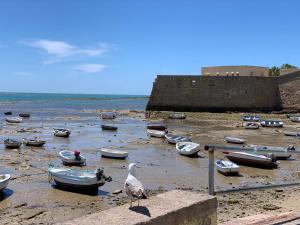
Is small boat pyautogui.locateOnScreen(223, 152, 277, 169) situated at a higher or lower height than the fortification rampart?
lower

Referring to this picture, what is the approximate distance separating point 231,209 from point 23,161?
488 inches

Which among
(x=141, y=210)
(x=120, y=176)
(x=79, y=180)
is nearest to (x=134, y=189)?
(x=141, y=210)

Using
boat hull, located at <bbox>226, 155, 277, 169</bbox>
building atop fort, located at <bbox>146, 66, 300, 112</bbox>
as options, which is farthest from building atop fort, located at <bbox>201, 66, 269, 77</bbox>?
boat hull, located at <bbox>226, 155, 277, 169</bbox>

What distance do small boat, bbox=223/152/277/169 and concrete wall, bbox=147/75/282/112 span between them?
121 feet

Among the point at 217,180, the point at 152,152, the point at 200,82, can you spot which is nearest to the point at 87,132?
the point at 152,152

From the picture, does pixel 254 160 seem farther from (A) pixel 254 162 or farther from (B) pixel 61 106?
(B) pixel 61 106

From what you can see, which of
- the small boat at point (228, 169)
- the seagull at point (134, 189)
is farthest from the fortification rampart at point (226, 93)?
the seagull at point (134, 189)

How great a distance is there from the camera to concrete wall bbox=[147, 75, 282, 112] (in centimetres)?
5525

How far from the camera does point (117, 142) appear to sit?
1147 inches

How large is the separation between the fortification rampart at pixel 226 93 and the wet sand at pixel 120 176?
68.2ft

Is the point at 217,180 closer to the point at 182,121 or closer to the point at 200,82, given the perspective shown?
the point at 182,121

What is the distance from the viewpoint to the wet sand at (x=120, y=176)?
1179cm

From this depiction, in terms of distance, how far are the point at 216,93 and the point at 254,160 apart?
A: 37438 mm

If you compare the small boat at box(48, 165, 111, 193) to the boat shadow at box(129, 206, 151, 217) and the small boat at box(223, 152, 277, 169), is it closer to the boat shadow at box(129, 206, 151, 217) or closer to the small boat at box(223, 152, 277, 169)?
the small boat at box(223, 152, 277, 169)
